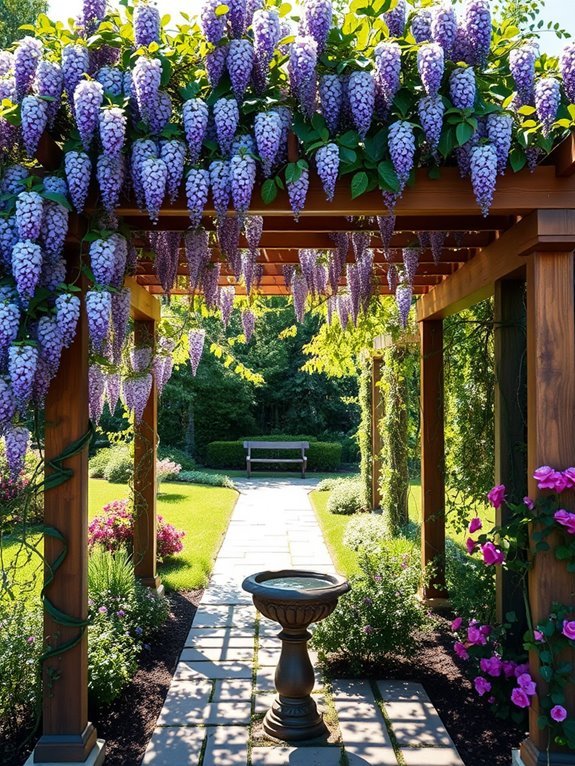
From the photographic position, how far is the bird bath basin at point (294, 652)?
2.91 meters

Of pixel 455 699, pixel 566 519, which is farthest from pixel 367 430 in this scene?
pixel 566 519

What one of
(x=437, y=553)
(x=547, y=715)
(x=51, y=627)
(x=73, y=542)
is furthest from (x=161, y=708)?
(x=437, y=553)

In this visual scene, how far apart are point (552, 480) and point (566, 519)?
142 millimetres

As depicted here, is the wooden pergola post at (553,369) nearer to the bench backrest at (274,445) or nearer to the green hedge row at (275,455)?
the bench backrest at (274,445)

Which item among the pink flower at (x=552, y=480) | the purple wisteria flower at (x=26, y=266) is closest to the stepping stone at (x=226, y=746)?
the pink flower at (x=552, y=480)

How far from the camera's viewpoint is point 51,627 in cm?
266

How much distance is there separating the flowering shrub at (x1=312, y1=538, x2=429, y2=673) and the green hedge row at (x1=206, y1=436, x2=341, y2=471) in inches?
415

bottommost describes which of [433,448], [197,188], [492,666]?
[492,666]

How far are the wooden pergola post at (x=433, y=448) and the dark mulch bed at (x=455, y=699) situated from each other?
1.83 feet

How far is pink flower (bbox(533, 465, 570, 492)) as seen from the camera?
8.16ft

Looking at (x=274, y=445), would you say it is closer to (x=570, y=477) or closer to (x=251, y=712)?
(x=251, y=712)

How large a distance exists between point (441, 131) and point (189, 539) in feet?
18.1

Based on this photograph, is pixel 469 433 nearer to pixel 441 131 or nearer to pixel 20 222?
pixel 441 131

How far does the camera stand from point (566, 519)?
246 cm
